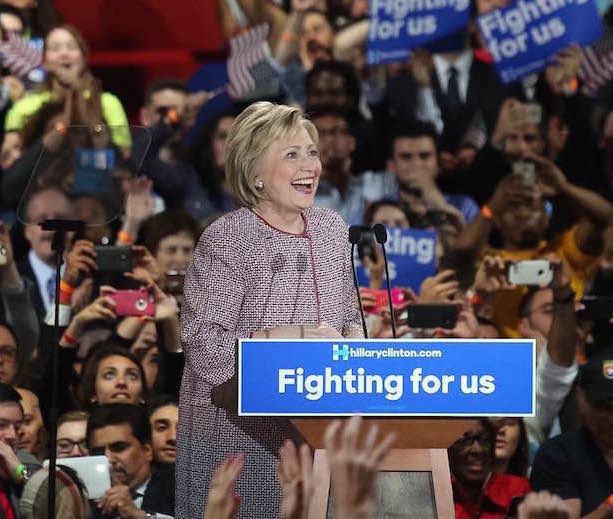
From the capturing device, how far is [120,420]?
16.5 ft

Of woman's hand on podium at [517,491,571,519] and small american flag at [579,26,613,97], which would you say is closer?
woman's hand on podium at [517,491,571,519]

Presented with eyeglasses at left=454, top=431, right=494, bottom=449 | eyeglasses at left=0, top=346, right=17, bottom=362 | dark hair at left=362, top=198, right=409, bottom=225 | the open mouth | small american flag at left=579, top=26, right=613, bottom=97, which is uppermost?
small american flag at left=579, top=26, right=613, bottom=97

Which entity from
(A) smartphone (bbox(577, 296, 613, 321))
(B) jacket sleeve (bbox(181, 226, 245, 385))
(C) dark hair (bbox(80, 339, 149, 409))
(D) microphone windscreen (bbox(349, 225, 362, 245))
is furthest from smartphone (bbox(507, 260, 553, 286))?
(B) jacket sleeve (bbox(181, 226, 245, 385))

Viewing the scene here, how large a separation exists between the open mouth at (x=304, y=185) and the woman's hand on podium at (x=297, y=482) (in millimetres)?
822

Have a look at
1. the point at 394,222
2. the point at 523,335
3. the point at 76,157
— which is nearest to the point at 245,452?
the point at 76,157

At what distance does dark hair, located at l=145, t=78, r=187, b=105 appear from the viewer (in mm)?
6699

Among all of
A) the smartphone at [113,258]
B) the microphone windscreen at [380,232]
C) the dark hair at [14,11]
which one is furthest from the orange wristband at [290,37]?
the microphone windscreen at [380,232]

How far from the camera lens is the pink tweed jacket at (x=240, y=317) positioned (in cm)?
288

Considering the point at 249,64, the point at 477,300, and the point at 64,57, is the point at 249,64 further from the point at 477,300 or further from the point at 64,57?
the point at 477,300

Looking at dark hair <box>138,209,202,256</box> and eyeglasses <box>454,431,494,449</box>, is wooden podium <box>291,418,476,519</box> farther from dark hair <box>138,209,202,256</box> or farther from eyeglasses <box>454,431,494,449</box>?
dark hair <box>138,209,202,256</box>

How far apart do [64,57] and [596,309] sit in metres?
2.79

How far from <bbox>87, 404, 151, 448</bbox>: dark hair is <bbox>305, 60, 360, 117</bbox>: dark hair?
7.13ft

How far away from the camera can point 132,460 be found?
4996mm

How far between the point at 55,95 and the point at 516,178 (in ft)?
7.02
